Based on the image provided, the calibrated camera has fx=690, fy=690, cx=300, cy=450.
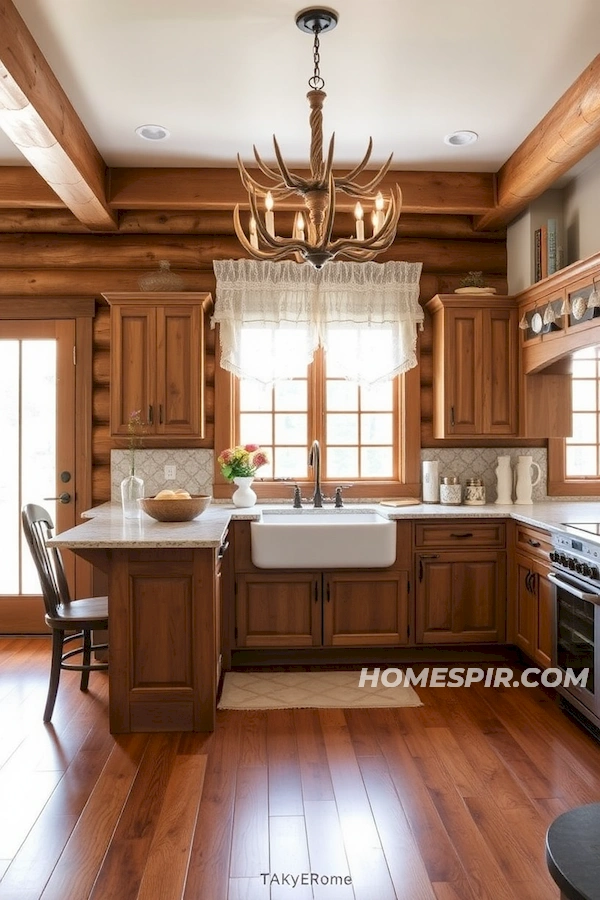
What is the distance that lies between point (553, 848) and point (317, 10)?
9.23 feet

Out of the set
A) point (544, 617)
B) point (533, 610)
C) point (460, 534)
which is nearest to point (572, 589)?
point (544, 617)

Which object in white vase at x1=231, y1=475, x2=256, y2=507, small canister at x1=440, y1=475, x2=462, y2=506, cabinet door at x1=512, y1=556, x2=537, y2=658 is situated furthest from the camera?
small canister at x1=440, y1=475, x2=462, y2=506

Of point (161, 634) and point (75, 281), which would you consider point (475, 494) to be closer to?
point (161, 634)

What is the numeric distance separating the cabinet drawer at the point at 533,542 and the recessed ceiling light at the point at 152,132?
2.96 m

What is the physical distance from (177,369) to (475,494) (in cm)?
211

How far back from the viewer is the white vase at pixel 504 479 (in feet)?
15.1

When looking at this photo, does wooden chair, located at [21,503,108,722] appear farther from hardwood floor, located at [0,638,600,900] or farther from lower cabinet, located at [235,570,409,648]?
lower cabinet, located at [235,570,409,648]

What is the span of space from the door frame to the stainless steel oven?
299 cm

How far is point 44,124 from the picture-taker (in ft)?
9.85

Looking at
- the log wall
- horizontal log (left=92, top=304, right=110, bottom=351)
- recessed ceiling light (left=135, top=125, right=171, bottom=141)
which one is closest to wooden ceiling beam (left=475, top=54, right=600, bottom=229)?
the log wall

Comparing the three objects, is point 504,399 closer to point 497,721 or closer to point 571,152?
point 571,152

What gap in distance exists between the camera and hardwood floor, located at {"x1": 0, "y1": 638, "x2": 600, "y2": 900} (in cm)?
213

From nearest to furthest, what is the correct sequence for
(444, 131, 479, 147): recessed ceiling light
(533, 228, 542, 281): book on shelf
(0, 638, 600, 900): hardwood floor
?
(0, 638, 600, 900): hardwood floor
(444, 131, 479, 147): recessed ceiling light
(533, 228, 542, 281): book on shelf

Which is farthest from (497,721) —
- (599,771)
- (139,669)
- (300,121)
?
(300,121)
